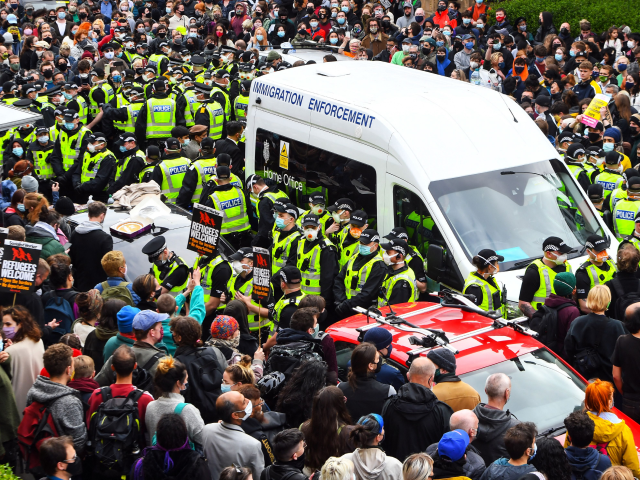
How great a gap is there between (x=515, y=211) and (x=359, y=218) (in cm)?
180

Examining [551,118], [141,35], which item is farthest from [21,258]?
[141,35]

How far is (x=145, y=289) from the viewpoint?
805cm

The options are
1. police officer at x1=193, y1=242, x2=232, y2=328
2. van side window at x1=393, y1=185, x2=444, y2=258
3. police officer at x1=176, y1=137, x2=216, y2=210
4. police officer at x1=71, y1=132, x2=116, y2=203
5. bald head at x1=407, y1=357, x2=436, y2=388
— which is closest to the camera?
bald head at x1=407, y1=357, x2=436, y2=388

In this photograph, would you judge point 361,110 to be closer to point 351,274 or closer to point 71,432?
point 351,274

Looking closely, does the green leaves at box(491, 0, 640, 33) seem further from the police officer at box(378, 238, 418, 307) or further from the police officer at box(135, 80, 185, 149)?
the police officer at box(378, 238, 418, 307)

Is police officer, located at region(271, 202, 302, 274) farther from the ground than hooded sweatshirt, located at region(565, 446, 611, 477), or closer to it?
closer to it

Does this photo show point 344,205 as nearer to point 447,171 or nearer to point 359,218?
point 359,218

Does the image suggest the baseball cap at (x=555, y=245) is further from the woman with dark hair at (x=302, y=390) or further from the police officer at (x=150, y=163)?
the police officer at (x=150, y=163)

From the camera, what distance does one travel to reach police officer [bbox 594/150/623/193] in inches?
452

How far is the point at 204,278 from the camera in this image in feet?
29.9

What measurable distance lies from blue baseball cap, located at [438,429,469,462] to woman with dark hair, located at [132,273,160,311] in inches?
154

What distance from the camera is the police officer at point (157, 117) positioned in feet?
49.7

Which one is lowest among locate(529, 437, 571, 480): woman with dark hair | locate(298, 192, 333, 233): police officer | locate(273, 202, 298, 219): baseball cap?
locate(298, 192, 333, 233): police officer

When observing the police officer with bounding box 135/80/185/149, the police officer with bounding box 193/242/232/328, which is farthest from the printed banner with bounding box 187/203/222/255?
the police officer with bounding box 135/80/185/149
